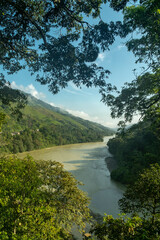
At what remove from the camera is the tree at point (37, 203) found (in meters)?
3.96

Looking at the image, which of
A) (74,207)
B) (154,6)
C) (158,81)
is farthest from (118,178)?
(154,6)

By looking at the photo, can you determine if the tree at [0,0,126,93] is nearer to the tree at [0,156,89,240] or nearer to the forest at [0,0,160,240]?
the forest at [0,0,160,240]

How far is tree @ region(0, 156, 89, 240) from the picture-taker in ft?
13.0

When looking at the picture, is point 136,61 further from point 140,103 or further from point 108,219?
point 108,219

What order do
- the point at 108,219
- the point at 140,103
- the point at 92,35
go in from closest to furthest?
the point at 108,219 < the point at 92,35 < the point at 140,103

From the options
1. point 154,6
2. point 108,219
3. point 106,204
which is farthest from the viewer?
point 106,204

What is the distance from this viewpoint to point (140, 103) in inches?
358

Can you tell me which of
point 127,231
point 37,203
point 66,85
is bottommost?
point 37,203

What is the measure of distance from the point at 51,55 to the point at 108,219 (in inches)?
323

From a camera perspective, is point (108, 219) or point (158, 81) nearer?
point (108, 219)

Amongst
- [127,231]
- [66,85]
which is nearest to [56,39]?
[66,85]

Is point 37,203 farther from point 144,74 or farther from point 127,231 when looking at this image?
point 144,74

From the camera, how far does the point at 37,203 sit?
630cm

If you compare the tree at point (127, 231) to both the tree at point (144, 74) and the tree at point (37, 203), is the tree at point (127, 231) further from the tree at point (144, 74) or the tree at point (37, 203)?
the tree at point (144, 74)
